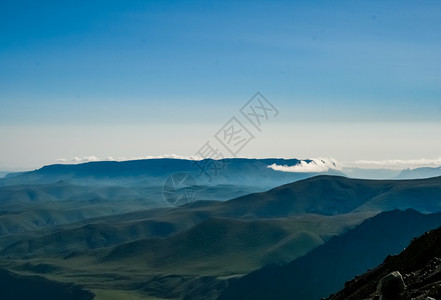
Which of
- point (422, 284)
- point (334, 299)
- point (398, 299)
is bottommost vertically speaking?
point (334, 299)

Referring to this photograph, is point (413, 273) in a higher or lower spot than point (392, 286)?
lower

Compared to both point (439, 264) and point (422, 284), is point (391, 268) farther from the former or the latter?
point (422, 284)

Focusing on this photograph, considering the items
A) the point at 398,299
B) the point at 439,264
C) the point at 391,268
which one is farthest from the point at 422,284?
the point at 391,268

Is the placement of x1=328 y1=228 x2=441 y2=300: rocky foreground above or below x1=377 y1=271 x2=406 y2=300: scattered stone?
below

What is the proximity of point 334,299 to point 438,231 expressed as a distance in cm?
1069

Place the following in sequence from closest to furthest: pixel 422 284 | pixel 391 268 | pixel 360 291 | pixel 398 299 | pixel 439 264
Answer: pixel 398 299 < pixel 422 284 < pixel 439 264 < pixel 360 291 < pixel 391 268

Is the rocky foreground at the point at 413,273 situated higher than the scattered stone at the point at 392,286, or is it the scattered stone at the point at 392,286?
the scattered stone at the point at 392,286

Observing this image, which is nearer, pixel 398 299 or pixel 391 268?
pixel 398 299

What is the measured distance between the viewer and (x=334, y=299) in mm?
43156

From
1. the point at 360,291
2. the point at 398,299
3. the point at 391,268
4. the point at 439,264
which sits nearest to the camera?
the point at 398,299

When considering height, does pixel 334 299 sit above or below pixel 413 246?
below

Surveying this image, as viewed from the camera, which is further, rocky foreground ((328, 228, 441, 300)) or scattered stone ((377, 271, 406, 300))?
rocky foreground ((328, 228, 441, 300))

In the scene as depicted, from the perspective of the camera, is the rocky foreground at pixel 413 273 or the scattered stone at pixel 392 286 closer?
the scattered stone at pixel 392 286

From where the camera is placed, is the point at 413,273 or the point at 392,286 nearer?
the point at 392,286
